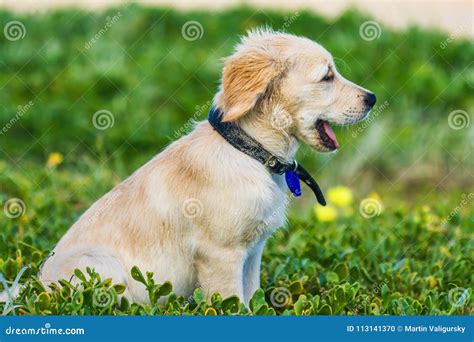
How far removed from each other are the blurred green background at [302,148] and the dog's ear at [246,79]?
0.68m

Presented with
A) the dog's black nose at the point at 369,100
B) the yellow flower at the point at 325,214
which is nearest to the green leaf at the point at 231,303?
the dog's black nose at the point at 369,100

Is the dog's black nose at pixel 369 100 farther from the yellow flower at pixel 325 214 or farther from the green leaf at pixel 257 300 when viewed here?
the yellow flower at pixel 325 214

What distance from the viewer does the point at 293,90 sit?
492 centimetres

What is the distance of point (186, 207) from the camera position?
16.1 feet

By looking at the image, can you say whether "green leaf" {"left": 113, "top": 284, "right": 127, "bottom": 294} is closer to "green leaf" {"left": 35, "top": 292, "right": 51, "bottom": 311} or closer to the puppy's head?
"green leaf" {"left": 35, "top": 292, "right": 51, "bottom": 311}

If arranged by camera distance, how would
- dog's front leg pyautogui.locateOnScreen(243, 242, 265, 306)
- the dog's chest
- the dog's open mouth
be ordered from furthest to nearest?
dog's front leg pyautogui.locateOnScreen(243, 242, 265, 306) → the dog's open mouth → the dog's chest

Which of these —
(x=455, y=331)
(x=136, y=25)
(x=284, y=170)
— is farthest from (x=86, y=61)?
(x=455, y=331)

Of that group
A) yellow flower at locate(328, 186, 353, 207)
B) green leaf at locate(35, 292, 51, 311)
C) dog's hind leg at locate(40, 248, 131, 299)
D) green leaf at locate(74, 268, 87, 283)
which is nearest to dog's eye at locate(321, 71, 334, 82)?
dog's hind leg at locate(40, 248, 131, 299)

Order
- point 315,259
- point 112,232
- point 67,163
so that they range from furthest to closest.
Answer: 1. point 67,163
2. point 315,259
3. point 112,232

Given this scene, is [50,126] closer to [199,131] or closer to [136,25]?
[136,25]

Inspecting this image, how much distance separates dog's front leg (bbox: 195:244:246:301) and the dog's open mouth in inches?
28.5

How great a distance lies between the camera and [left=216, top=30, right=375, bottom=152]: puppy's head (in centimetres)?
486

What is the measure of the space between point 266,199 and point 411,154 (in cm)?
449

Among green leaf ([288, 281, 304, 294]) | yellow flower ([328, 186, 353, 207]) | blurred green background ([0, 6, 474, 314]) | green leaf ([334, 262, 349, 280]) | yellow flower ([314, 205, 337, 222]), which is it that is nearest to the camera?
green leaf ([288, 281, 304, 294])
